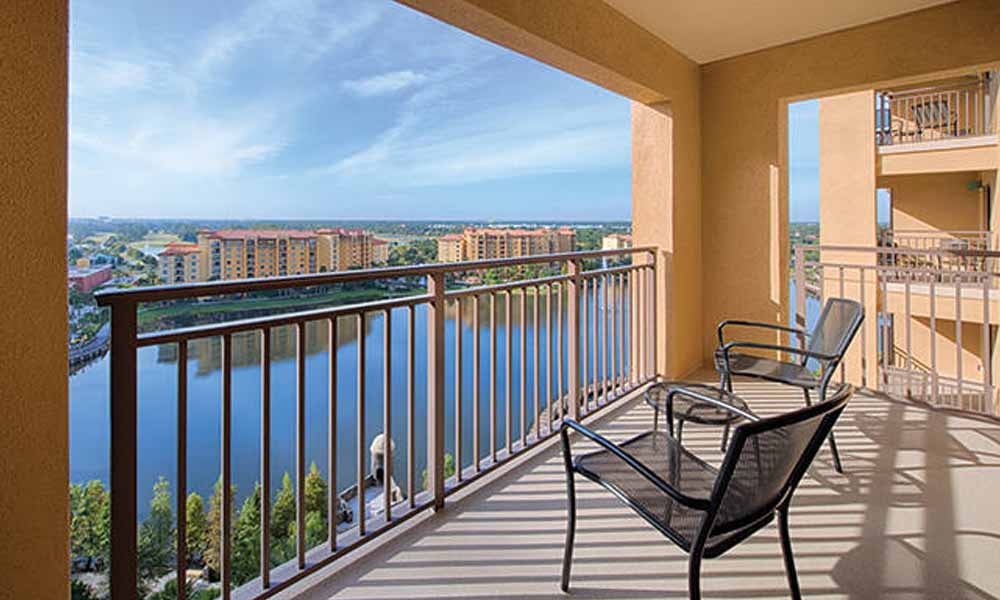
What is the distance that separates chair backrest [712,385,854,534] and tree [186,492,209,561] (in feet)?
5.00

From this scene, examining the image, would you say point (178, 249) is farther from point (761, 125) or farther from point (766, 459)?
point (761, 125)

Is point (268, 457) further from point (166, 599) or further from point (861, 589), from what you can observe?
point (861, 589)

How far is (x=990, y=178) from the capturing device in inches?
395

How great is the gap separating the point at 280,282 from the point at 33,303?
1.86ft

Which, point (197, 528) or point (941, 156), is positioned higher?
point (941, 156)

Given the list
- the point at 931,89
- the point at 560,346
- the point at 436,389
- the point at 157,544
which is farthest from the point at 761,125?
the point at 931,89

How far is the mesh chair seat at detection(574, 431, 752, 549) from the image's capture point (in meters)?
1.44

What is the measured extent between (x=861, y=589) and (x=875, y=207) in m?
10.5

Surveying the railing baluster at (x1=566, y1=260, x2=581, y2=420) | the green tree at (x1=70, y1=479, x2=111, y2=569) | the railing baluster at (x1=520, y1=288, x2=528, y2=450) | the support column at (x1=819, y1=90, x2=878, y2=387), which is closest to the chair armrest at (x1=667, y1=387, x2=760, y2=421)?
the railing baluster at (x1=520, y1=288, x2=528, y2=450)

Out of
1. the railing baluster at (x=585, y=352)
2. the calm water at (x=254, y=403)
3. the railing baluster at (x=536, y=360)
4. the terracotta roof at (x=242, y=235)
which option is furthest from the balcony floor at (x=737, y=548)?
the terracotta roof at (x=242, y=235)

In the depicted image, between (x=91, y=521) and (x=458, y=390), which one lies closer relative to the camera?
(x=91, y=521)

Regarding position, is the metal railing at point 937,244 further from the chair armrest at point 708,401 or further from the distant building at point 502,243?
the chair armrest at point 708,401

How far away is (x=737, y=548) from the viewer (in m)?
2.04

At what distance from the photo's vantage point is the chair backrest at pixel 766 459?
125 cm
